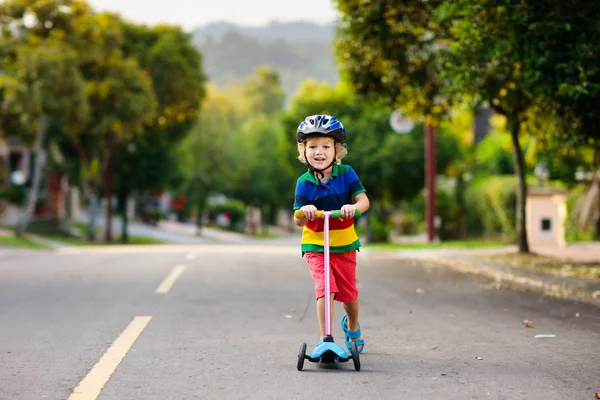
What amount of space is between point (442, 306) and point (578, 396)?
4.75 m

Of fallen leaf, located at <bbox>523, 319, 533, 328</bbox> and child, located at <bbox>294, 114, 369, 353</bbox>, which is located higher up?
child, located at <bbox>294, 114, 369, 353</bbox>

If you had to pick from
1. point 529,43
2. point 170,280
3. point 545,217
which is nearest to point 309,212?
point 529,43

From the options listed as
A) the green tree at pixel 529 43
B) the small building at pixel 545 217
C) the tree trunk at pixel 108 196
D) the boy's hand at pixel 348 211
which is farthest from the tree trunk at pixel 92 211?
the boy's hand at pixel 348 211

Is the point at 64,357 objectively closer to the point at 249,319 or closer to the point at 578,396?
the point at 249,319

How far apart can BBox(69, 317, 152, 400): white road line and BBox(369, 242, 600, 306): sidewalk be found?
5.69 meters

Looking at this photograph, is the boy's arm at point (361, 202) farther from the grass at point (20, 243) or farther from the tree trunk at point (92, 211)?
the tree trunk at point (92, 211)

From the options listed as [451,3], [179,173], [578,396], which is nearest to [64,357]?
[578,396]

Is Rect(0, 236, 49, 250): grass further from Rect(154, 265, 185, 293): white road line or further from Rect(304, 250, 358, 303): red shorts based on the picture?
Rect(304, 250, 358, 303): red shorts

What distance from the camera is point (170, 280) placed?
493 inches

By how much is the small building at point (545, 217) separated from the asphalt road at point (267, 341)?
1474 cm

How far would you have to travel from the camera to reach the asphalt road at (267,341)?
5.34 m

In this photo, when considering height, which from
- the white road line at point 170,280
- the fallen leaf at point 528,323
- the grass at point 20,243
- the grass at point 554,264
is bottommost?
the grass at point 20,243

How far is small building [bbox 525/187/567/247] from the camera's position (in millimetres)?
27016

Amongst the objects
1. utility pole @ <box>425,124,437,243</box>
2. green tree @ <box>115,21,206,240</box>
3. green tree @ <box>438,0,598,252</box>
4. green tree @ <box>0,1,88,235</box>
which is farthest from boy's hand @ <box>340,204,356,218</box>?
green tree @ <box>115,21,206,240</box>
